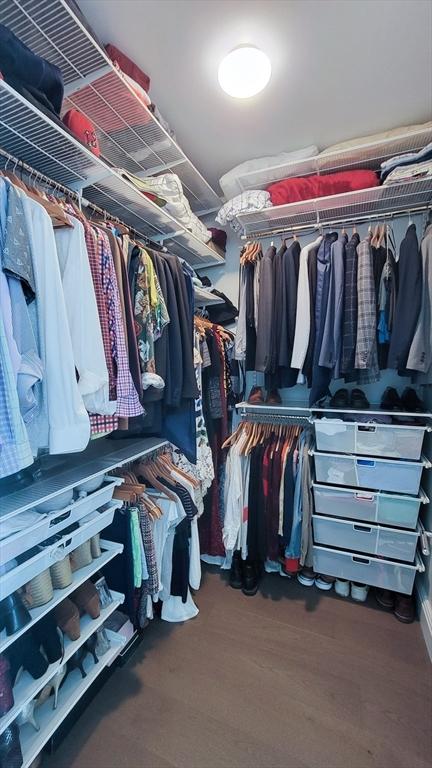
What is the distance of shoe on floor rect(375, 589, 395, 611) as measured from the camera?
66.3 inches

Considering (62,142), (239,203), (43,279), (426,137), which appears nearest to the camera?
(43,279)

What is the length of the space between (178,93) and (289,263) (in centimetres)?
94

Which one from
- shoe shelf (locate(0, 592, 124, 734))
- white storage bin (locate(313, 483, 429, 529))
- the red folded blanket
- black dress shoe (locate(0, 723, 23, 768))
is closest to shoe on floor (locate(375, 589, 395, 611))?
white storage bin (locate(313, 483, 429, 529))

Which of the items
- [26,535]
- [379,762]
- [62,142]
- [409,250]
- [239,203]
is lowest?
[379,762]

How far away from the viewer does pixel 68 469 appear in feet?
3.74

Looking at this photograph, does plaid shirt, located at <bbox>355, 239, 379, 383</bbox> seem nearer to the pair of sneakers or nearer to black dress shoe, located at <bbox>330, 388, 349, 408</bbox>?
black dress shoe, located at <bbox>330, 388, 349, 408</bbox>

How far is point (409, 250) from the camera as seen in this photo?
145 cm

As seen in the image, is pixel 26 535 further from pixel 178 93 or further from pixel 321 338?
pixel 178 93

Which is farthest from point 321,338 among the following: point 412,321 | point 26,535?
point 26,535

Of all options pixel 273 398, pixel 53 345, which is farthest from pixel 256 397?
pixel 53 345

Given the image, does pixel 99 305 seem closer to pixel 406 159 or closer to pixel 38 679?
pixel 38 679

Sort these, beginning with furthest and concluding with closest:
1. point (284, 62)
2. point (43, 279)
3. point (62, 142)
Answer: point (284, 62)
point (62, 142)
point (43, 279)

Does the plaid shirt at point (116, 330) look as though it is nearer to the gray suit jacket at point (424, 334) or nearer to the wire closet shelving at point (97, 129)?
the wire closet shelving at point (97, 129)

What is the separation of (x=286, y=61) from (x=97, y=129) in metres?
0.87
